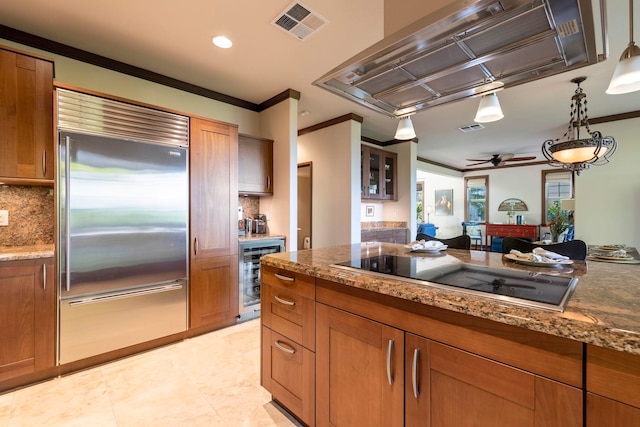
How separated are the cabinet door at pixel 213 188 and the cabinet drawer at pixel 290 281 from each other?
4.17ft

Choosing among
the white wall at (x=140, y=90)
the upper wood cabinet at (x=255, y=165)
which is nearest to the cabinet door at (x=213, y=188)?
the upper wood cabinet at (x=255, y=165)

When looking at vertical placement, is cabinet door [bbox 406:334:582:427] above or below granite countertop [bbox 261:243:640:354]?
below

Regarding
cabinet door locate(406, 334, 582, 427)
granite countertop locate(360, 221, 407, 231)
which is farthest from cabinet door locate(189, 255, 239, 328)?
granite countertop locate(360, 221, 407, 231)

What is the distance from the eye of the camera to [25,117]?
79.4 inches

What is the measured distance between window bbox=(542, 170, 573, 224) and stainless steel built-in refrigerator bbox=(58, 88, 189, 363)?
31.1ft

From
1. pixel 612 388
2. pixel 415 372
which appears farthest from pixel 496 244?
pixel 612 388

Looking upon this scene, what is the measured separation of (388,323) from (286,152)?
2.69m

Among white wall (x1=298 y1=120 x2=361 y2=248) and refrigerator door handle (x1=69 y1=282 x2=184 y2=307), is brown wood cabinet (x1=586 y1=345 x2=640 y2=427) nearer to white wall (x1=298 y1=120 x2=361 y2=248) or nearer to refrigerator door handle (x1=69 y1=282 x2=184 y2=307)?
refrigerator door handle (x1=69 y1=282 x2=184 y2=307)

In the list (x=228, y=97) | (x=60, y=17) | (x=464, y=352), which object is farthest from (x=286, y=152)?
(x=464, y=352)

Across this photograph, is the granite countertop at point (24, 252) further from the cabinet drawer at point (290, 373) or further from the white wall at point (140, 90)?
the cabinet drawer at point (290, 373)

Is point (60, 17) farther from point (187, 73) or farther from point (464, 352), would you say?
point (464, 352)

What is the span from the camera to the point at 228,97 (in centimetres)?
353

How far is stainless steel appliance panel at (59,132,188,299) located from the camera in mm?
2072

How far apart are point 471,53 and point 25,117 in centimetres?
287
